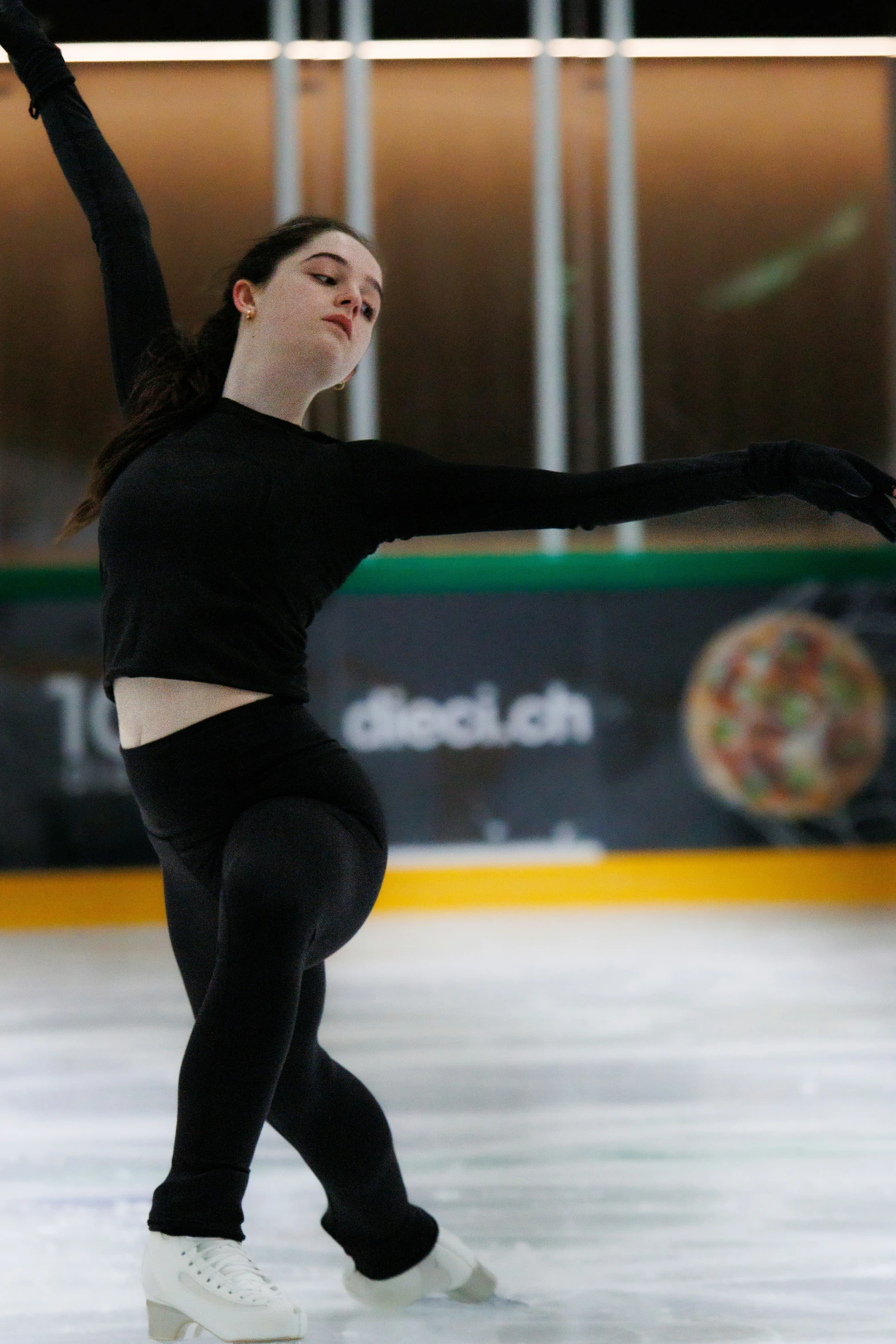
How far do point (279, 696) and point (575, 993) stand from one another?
2.20 meters

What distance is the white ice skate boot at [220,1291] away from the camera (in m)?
1.09

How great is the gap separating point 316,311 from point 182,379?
15 centimetres

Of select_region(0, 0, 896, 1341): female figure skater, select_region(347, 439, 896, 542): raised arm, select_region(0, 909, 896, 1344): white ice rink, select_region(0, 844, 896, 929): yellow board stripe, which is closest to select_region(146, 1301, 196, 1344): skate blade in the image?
select_region(0, 0, 896, 1341): female figure skater

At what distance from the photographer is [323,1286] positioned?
4.82 ft

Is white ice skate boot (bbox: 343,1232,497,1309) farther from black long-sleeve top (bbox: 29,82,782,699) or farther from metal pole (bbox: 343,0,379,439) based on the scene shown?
metal pole (bbox: 343,0,379,439)

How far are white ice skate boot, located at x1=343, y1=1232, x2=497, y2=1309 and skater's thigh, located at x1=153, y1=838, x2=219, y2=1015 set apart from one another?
14.3 inches

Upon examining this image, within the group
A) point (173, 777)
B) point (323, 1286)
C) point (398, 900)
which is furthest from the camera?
point (398, 900)

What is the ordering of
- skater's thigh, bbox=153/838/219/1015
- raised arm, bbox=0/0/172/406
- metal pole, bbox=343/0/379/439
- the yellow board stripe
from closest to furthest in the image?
skater's thigh, bbox=153/838/219/1015 → raised arm, bbox=0/0/172/406 → the yellow board stripe → metal pole, bbox=343/0/379/439

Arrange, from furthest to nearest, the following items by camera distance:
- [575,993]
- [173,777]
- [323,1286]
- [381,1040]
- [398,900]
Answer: [398,900], [575,993], [381,1040], [323,1286], [173,777]

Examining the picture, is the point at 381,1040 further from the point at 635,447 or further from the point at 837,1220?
the point at 635,447

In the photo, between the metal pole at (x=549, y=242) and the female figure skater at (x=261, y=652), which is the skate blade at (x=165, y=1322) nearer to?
the female figure skater at (x=261, y=652)

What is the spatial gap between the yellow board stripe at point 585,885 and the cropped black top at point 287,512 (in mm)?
3593

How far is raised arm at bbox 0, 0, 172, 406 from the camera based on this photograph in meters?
1.37

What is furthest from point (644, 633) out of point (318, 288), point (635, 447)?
point (318, 288)
